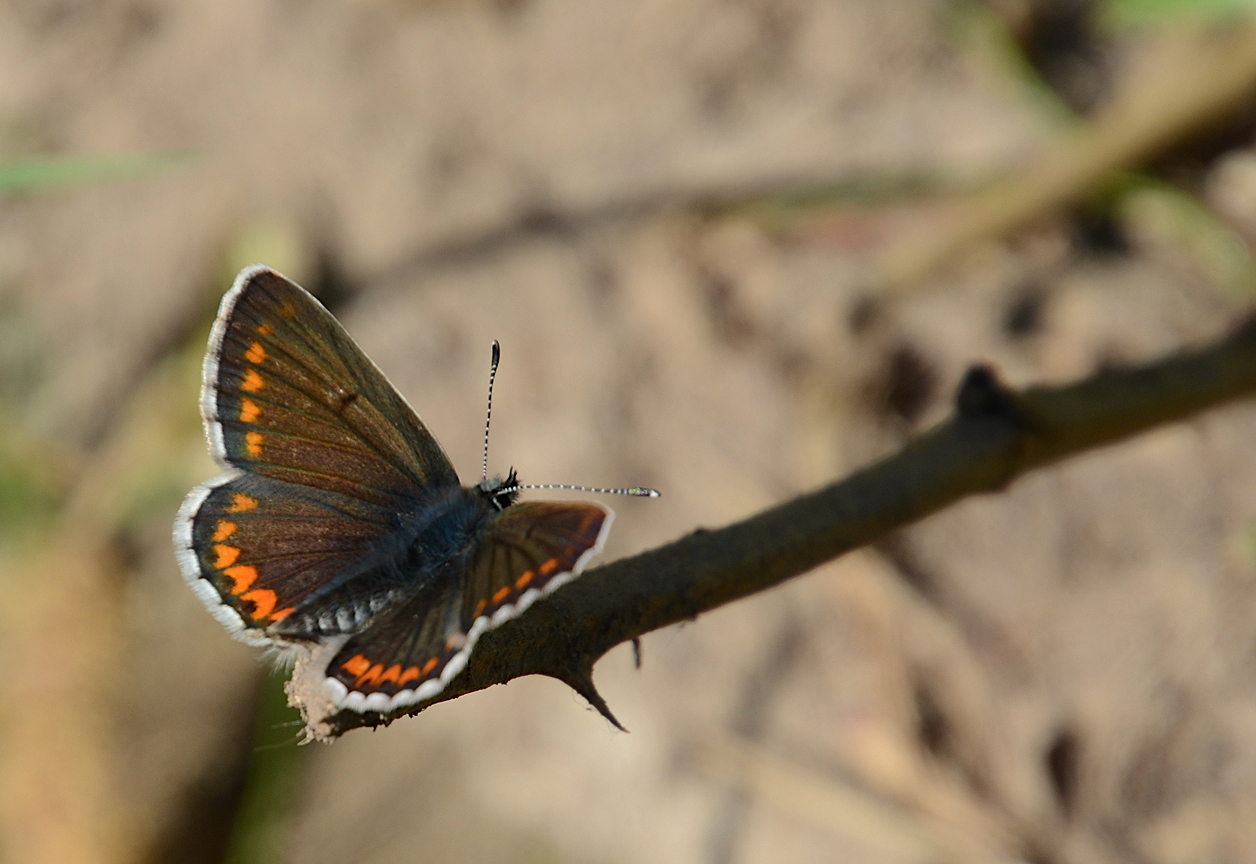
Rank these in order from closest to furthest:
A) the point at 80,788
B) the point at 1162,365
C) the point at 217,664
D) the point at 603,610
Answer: the point at 603,610 < the point at 1162,365 < the point at 80,788 < the point at 217,664

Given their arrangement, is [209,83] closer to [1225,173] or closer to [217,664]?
[217,664]

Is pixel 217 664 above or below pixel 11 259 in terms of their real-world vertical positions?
below

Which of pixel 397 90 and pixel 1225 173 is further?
pixel 397 90

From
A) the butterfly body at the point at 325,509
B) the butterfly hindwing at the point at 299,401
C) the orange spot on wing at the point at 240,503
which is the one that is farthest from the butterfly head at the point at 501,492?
the orange spot on wing at the point at 240,503

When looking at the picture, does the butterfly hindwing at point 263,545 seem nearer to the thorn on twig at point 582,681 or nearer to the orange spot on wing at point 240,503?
the orange spot on wing at point 240,503

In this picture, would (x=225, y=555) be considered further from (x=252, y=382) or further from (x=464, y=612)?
(x=464, y=612)

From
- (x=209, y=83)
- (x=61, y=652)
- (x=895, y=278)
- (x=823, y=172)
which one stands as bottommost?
(x=61, y=652)

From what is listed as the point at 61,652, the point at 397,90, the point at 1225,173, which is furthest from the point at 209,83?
the point at 1225,173

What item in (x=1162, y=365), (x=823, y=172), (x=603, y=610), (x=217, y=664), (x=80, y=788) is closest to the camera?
(x=603, y=610)
